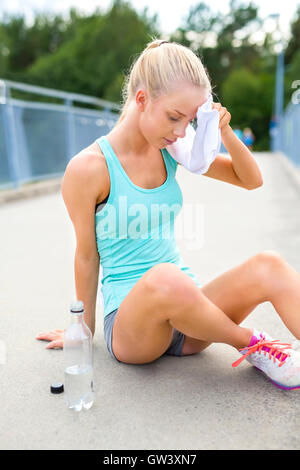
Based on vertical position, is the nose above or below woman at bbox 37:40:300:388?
above

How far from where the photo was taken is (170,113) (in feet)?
6.36

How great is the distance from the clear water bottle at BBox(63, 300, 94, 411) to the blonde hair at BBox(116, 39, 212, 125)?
91cm

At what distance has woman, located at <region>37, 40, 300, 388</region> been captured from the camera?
190 cm

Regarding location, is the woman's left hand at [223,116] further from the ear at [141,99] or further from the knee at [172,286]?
the knee at [172,286]

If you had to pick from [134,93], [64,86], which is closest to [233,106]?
[64,86]

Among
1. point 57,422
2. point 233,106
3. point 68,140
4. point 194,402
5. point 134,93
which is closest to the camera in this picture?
point 57,422

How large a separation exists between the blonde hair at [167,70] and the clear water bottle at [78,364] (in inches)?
35.8

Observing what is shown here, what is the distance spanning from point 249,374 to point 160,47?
147cm

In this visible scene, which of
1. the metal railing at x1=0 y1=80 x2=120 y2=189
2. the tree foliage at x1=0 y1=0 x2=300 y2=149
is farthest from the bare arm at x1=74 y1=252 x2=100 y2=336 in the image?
the tree foliage at x1=0 y1=0 x2=300 y2=149

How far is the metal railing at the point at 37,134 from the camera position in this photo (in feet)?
26.7

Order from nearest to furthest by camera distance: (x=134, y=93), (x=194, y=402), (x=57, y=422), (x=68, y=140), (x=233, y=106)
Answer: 1. (x=57, y=422)
2. (x=194, y=402)
3. (x=134, y=93)
4. (x=68, y=140)
5. (x=233, y=106)

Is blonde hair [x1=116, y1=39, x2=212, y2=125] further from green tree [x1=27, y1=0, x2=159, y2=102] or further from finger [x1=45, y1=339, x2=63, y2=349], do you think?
green tree [x1=27, y1=0, x2=159, y2=102]

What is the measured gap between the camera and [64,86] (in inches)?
1683

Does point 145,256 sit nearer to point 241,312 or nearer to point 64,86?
point 241,312
